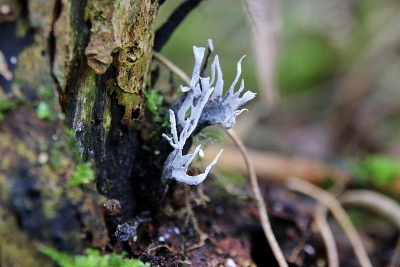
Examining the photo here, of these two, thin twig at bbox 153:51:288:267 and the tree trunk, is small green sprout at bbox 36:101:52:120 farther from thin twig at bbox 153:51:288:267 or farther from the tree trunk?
thin twig at bbox 153:51:288:267

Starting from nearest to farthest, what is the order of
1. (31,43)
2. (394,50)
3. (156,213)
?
(31,43) → (156,213) → (394,50)

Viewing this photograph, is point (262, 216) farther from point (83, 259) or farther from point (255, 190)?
point (83, 259)

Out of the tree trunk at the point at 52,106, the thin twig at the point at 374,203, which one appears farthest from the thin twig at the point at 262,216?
the thin twig at the point at 374,203

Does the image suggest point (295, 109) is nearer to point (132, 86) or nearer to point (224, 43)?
point (224, 43)

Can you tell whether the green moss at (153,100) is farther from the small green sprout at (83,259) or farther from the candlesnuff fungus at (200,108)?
the small green sprout at (83,259)

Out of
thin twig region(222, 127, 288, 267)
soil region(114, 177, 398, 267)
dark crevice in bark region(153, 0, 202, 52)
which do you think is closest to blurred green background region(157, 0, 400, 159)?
soil region(114, 177, 398, 267)

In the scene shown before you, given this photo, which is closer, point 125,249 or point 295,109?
point 125,249

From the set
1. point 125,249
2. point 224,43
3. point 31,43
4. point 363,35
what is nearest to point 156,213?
point 125,249

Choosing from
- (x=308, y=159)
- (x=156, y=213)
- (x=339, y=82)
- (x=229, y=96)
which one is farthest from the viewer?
(x=339, y=82)
